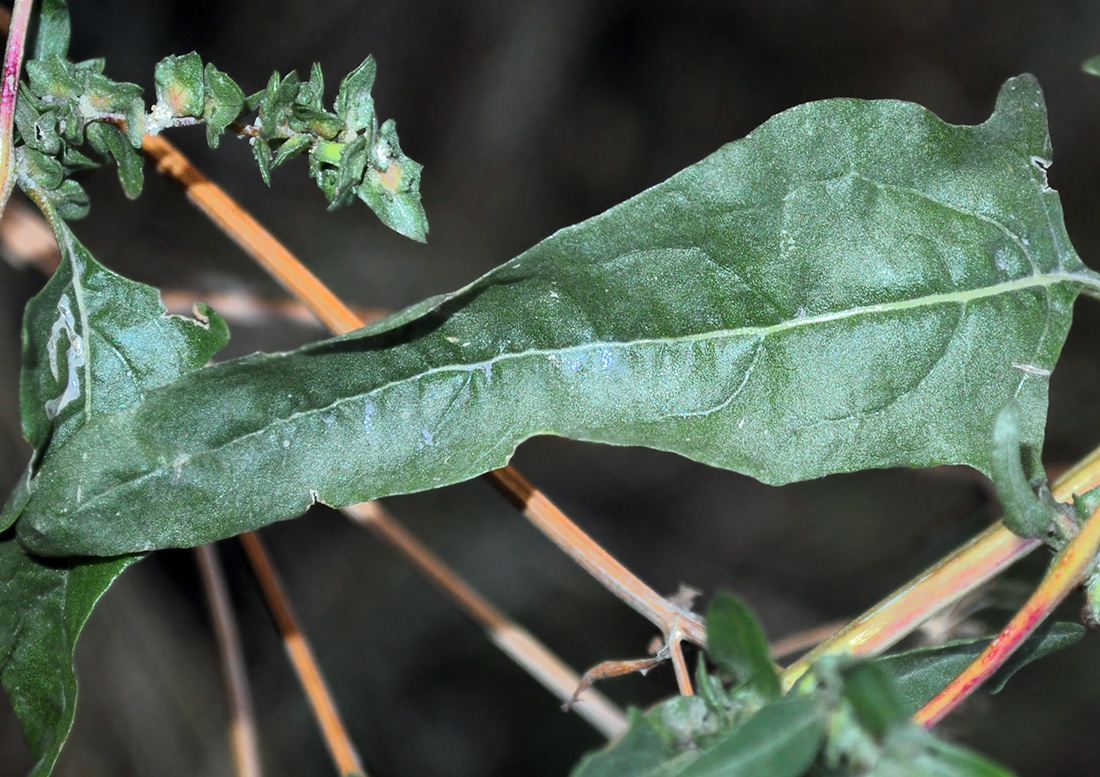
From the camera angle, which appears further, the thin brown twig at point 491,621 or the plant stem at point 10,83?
the thin brown twig at point 491,621

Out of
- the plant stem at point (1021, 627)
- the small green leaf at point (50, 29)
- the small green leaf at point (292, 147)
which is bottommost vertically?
the plant stem at point (1021, 627)

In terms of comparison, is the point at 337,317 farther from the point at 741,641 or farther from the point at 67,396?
the point at 741,641

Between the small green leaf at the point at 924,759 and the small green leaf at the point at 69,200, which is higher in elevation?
the small green leaf at the point at 69,200

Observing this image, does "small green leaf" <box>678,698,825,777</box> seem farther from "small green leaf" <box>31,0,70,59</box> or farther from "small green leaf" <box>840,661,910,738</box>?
"small green leaf" <box>31,0,70,59</box>

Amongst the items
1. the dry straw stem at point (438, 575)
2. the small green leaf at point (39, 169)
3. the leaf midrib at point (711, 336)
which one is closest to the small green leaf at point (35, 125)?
the small green leaf at point (39, 169)

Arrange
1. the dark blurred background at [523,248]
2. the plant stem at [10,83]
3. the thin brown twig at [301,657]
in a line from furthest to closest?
the dark blurred background at [523,248] < the thin brown twig at [301,657] < the plant stem at [10,83]

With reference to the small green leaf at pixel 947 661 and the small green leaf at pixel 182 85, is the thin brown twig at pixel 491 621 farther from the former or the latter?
the small green leaf at pixel 182 85

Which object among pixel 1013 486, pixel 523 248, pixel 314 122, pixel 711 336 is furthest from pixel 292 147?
pixel 523 248

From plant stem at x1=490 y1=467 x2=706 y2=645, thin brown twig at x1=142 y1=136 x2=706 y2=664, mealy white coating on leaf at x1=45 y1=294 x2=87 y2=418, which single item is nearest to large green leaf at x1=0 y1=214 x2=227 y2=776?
mealy white coating on leaf at x1=45 y1=294 x2=87 y2=418
